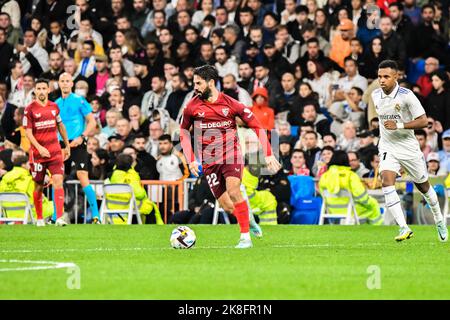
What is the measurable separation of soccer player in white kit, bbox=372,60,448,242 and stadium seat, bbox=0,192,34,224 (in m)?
8.68

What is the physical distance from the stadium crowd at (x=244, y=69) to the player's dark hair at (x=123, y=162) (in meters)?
0.62

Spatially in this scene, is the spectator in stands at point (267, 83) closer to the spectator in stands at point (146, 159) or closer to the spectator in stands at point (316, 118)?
the spectator in stands at point (316, 118)

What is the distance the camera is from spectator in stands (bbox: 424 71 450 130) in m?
23.8

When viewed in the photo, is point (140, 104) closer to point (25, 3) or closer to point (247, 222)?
point (25, 3)

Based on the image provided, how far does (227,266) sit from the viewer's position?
1234 centimetres

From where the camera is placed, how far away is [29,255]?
46.0 feet

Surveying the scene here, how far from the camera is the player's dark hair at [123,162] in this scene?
75.9ft

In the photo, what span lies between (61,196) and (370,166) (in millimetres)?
6446

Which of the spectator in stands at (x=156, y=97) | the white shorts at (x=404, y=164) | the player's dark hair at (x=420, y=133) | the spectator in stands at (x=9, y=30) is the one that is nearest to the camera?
Result: the white shorts at (x=404, y=164)

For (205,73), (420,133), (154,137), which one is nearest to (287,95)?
(154,137)

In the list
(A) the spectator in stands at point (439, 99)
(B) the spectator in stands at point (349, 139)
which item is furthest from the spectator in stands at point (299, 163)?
(A) the spectator in stands at point (439, 99)

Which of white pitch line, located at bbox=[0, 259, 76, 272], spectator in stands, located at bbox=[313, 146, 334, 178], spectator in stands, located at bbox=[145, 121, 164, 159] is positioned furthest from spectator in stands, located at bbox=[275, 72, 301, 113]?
white pitch line, located at bbox=[0, 259, 76, 272]

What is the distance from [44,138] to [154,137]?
5.15 meters
